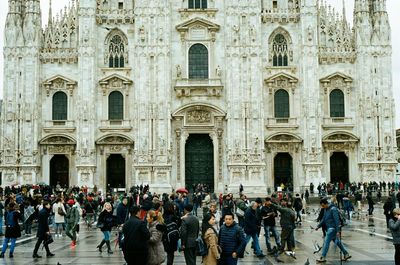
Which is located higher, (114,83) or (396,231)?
(114,83)

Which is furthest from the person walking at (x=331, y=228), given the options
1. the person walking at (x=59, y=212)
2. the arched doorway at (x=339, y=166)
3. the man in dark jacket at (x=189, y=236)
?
the arched doorway at (x=339, y=166)

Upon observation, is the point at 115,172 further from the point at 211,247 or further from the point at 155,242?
the point at 211,247

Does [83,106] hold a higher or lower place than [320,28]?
lower

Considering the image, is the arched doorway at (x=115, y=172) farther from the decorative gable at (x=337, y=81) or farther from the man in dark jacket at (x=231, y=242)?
the man in dark jacket at (x=231, y=242)

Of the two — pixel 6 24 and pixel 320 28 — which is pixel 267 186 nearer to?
pixel 320 28

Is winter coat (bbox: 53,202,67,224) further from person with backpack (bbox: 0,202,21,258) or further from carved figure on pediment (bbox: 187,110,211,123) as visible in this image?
carved figure on pediment (bbox: 187,110,211,123)

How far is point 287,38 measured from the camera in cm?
5456

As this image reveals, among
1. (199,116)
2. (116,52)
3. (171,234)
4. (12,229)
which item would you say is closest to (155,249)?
(171,234)

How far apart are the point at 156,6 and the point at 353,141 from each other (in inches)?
782

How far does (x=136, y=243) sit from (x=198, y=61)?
42.4 metres

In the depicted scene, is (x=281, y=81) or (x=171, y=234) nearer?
(x=171, y=234)

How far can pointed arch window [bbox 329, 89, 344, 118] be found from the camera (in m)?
53.9

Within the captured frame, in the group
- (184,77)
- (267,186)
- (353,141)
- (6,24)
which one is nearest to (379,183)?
(353,141)

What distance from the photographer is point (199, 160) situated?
54094mm
